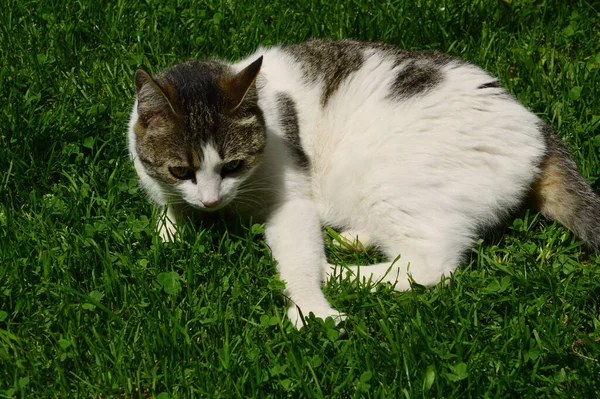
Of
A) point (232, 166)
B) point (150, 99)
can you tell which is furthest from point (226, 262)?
point (150, 99)

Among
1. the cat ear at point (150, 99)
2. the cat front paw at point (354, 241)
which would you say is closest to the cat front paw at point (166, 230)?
the cat ear at point (150, 99)

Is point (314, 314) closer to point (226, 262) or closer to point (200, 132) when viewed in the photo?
point (226, 262)

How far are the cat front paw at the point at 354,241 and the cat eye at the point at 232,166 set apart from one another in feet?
2.13

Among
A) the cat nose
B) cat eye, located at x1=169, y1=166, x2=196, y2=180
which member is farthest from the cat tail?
cat eye, located at x1=169, y1=166, x2=196, y2=180

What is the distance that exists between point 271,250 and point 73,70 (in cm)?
183

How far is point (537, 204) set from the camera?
11.9ft

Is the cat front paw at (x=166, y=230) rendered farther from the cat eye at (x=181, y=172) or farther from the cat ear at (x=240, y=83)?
the cat ear at (x=240, y=83)

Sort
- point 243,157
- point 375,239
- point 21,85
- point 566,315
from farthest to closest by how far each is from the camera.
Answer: point 21,85
point 375,239
point 243,157
point 566,315

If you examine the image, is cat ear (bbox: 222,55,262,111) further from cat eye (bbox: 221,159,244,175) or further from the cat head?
cat eye (bbox: 221,159,244,175)

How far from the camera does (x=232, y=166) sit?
11.1 ft

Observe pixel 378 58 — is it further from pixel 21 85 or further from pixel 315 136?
pixel 21 85

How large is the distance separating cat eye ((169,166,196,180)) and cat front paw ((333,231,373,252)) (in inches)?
32.5

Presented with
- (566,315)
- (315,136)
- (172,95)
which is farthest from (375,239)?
(172,95)

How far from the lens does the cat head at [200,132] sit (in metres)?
3.26
